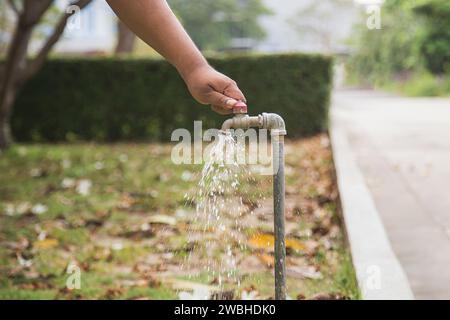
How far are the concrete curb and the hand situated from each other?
160 cm

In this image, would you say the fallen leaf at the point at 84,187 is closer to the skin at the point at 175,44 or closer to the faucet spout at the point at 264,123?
the faucet spout at the point at 264,123

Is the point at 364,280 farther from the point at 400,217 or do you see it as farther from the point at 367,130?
the point at 367,130

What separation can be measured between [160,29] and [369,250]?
7.84ft

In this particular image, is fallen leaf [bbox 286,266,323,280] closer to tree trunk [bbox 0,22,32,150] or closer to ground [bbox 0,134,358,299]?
ground [bbox 0,134,358,299]

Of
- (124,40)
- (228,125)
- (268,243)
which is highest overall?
(124,40)

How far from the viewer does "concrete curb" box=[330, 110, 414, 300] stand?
315 centimetres

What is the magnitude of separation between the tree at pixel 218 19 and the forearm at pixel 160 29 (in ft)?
140

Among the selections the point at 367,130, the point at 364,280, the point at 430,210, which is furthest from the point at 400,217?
the point at 367,130

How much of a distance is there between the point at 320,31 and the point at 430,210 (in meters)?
54.5

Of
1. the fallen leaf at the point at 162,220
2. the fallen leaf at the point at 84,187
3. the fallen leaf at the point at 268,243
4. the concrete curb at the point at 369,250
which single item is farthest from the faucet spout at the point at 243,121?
the fallen leaf at the point at 84,187

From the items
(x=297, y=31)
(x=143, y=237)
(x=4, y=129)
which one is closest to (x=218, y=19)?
(x=297, y=31)

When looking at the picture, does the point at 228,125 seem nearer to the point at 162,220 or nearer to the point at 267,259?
the point at 267,259

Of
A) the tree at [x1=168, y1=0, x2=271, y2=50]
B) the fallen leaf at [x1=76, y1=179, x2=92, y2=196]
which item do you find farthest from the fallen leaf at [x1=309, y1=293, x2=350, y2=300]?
the tree at [x1=168, y1=0, x2=271, y2=50]

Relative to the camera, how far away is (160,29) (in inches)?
68.1
